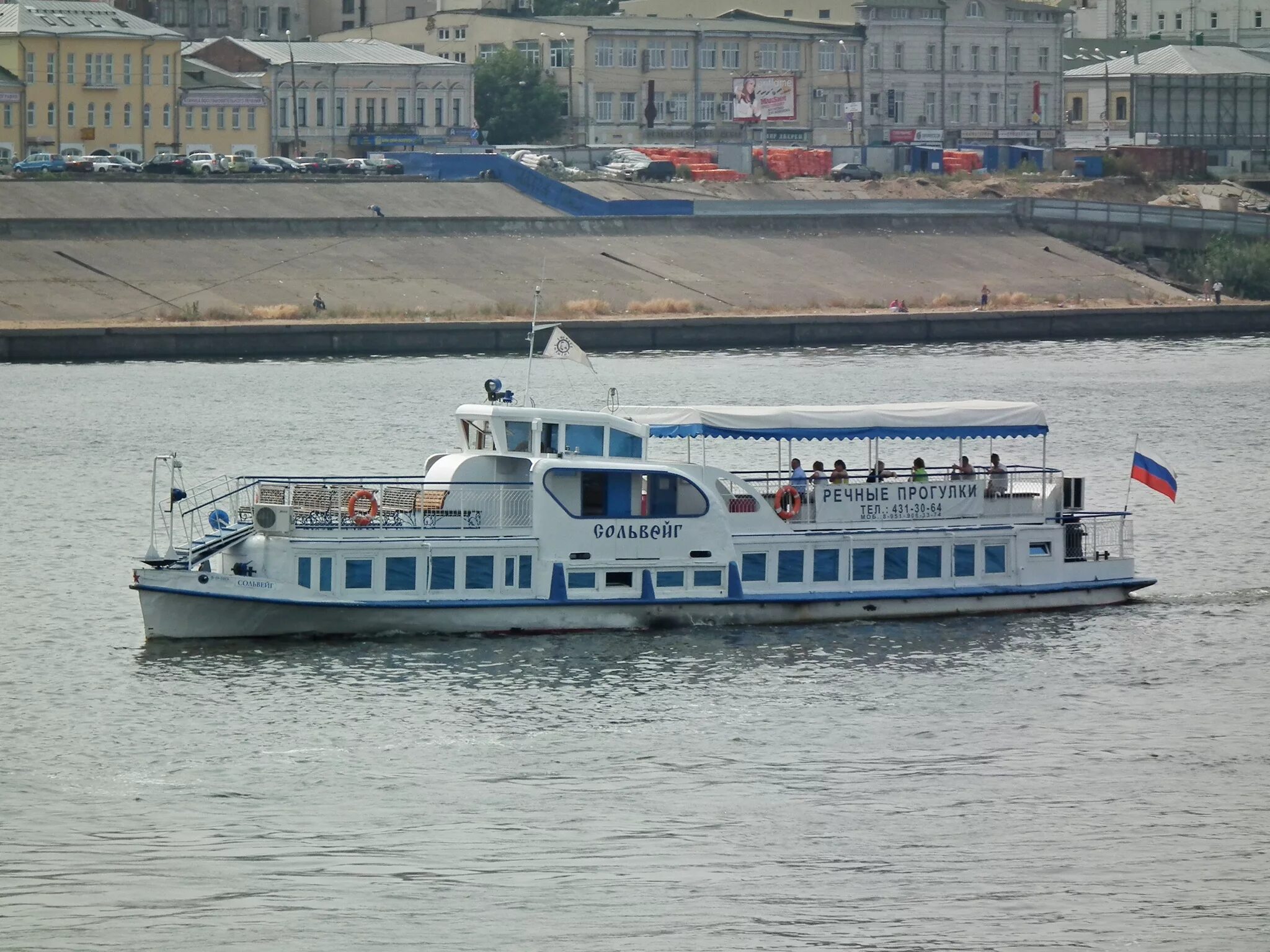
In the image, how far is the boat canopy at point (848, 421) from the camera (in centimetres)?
4097

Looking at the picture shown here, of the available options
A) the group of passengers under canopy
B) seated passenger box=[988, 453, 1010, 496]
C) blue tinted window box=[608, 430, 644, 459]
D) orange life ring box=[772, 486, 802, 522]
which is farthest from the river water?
blue tinted window box=[608, 430, 644, 459]

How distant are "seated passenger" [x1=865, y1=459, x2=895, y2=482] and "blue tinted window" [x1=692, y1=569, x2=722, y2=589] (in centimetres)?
377

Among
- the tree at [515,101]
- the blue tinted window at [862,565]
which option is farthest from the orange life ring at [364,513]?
the tree at [515,101]

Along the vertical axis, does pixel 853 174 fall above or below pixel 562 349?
above

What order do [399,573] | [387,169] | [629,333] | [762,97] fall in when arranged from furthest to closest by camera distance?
[762,97] → [387,169] → [629,333] → [399,573]

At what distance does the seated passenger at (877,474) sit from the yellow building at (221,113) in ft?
314

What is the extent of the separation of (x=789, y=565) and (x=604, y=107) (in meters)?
112

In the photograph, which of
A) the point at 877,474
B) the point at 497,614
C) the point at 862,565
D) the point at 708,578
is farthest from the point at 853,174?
the point at 497,614

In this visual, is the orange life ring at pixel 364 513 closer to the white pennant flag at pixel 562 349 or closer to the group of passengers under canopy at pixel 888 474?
the white pennant flag at pixel 562 349

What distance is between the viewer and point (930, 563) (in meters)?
42.1

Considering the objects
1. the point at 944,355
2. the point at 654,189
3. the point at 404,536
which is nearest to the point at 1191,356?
the point at 944,355

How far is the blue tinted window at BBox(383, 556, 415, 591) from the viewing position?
39312mm

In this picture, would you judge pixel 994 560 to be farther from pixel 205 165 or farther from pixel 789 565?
pixel 205 165

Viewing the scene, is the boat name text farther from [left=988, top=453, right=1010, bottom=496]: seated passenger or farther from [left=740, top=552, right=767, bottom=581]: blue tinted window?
[left=988, top=453, right=1010, bottom=496]: seated passenger
